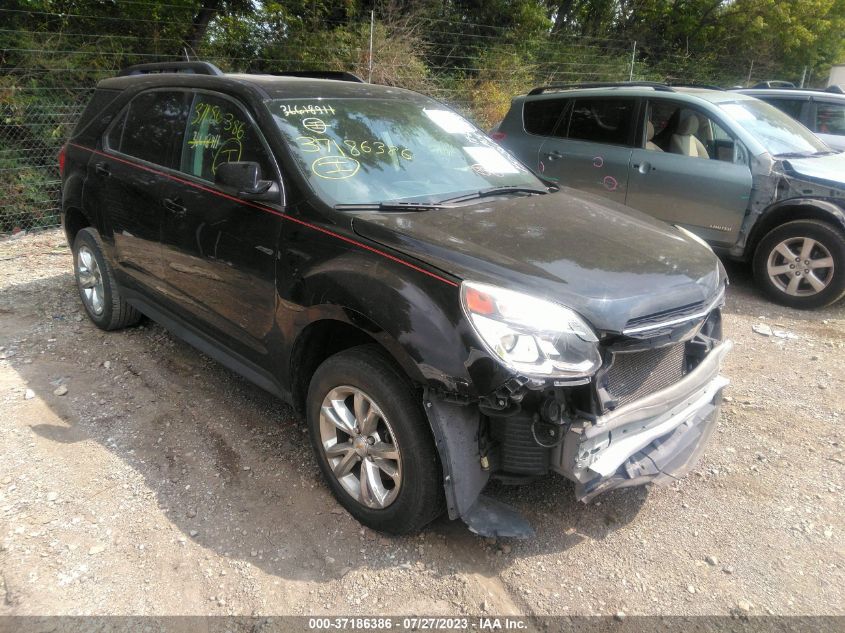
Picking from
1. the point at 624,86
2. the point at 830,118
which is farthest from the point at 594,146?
the point at 830,118

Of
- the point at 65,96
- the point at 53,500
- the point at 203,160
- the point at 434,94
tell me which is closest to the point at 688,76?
the point at 434,94

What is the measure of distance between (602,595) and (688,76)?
802 inches

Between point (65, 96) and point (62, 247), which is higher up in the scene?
point (65, 96)

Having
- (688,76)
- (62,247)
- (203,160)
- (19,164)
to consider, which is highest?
(688,76)

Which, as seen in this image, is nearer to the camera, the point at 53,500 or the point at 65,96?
the point at 53,500

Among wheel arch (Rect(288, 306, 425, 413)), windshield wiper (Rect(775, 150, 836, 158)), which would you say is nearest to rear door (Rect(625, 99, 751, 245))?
windshield wiper (Rect(775, 150, 836, 158))

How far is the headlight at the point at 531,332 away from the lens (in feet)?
7.30

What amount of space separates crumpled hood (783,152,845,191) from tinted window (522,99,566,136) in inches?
98.8

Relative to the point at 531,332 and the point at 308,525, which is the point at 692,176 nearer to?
the point at 531,332

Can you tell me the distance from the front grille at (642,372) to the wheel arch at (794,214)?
11.8ft

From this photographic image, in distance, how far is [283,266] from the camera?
9.50ft

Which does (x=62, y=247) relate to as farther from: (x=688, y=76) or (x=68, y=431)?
(x=688, y=76)

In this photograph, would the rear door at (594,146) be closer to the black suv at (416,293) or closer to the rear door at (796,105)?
the black suv at (416,293)

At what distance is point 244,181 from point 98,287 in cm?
256
